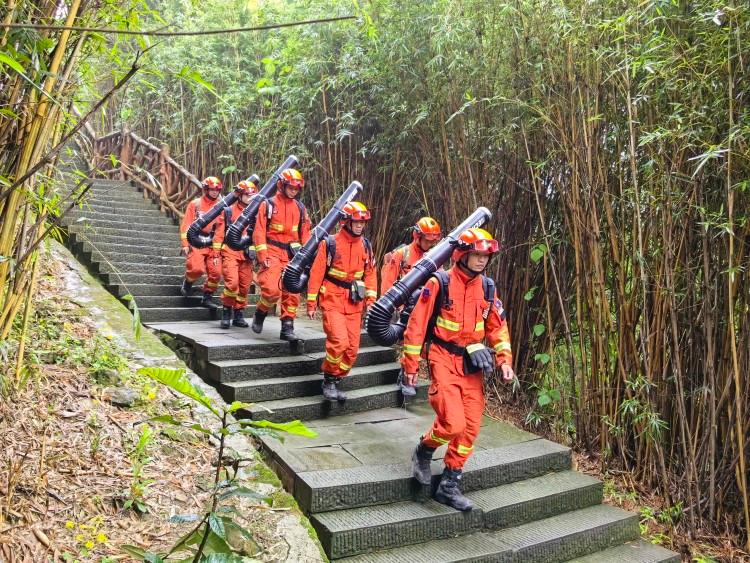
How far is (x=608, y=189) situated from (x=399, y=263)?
1996mm

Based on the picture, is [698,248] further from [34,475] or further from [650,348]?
[34,475]

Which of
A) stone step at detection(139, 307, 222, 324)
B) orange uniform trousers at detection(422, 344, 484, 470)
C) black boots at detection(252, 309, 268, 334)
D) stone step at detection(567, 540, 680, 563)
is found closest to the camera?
orange uniform trousers at detection(422, 344, 484, 470)

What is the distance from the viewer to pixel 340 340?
452 centimetres

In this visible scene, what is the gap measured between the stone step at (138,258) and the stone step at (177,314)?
127 cm

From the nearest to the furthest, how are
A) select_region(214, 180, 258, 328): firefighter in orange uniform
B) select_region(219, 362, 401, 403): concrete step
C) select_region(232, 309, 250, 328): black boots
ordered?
select_region(219, 362, 401, 403): concrete step, select_region(214, 180, 258, 328): firefighter in orange uniform, select_region(232, 309, 250, 328): black boots

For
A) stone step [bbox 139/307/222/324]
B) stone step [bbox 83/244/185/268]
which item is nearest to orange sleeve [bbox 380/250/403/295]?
stone step [bbox 139/307/222/324]

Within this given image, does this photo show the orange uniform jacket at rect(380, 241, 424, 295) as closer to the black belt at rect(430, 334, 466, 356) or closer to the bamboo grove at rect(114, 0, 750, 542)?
the bamboo grove at rect(114, 0, 750, 542)

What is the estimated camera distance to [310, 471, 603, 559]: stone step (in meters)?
3.09

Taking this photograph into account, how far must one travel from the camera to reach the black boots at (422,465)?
3.54 m

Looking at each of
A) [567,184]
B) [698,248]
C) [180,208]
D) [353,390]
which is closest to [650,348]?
[698,248]

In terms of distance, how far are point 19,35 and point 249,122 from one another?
7.98 m

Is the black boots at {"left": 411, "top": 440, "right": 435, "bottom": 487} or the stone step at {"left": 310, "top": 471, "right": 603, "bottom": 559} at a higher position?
the black boots at {"left": 411, "top": 440, "right": 435, "bottom": 487}

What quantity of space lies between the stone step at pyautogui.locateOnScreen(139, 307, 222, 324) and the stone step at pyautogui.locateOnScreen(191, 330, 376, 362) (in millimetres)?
1474

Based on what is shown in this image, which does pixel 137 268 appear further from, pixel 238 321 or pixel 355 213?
pixel 355 213
